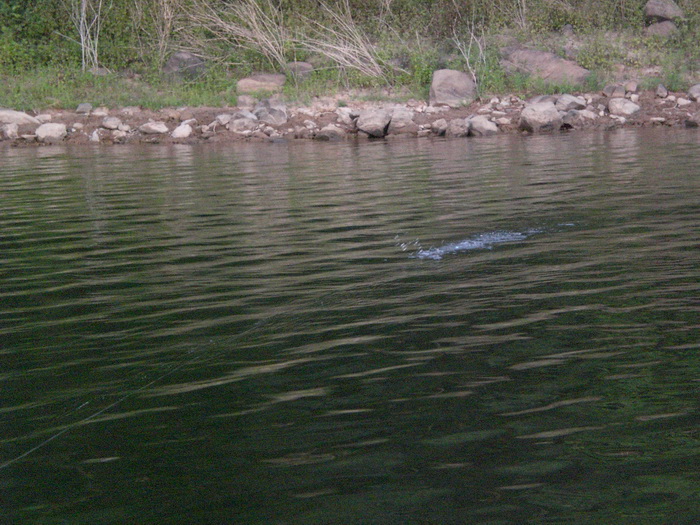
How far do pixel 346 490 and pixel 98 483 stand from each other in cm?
93

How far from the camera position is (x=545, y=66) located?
24531 millimetres

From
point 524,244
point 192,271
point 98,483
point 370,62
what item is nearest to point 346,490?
point 98,483

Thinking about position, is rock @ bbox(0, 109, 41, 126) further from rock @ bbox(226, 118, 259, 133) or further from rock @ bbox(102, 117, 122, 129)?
rock @ bbox(226, 118, 259, 133)

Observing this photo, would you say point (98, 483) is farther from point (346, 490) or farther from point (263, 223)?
point (263, 223)

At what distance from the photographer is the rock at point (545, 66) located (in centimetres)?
2409

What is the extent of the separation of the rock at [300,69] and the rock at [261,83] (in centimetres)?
35

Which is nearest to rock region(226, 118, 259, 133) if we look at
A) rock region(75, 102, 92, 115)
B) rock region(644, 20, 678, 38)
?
rock region(75, 102, 92, 115)

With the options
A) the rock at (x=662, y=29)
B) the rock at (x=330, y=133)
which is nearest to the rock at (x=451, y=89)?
the rock at (x=330, y=133)

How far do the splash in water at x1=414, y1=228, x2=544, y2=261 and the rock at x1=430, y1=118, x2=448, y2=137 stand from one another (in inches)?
517

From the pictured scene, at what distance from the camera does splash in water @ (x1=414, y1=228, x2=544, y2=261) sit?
754 centimetres

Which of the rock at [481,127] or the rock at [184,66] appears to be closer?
the rock at [481,127]

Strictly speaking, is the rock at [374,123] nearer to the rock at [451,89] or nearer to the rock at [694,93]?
the rock at [451,89]

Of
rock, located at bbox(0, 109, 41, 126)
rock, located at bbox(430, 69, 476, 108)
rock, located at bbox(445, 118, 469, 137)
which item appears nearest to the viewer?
rock, located at bbox(445, 118, 469, 137)

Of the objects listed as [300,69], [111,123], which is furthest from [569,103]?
[111,123]
